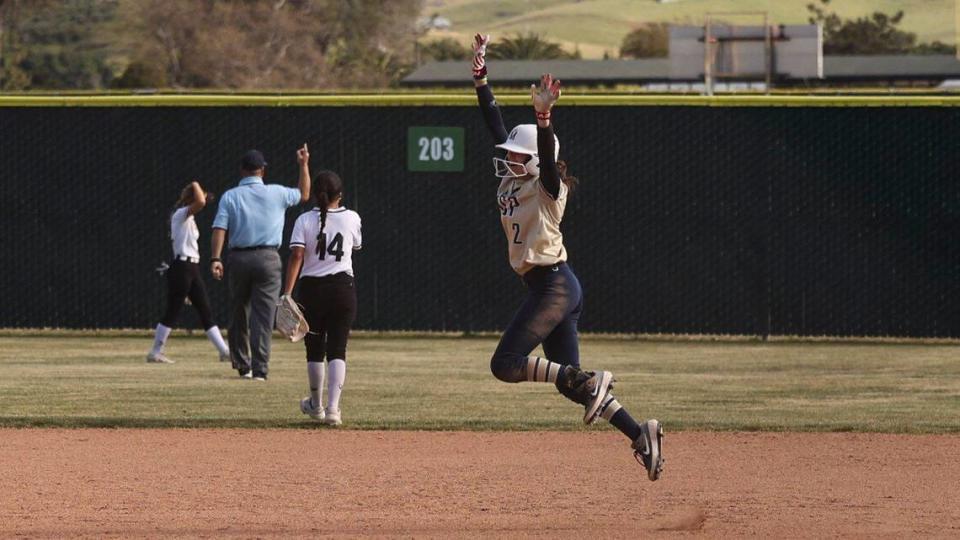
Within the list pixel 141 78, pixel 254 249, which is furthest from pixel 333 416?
pixel 141 78

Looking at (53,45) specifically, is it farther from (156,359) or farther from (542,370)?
(542,370)

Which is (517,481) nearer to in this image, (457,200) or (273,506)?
(273,506)

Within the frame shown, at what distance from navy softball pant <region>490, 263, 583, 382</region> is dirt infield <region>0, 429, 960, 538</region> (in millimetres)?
731

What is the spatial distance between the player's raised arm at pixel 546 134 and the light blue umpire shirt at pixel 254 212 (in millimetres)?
6501

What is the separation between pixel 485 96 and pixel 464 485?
2.23m

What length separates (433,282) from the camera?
21016 millimetres

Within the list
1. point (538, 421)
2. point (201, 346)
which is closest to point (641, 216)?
point (201, 346)

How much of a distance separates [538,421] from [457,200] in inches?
312

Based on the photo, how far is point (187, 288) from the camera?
18.0 meters

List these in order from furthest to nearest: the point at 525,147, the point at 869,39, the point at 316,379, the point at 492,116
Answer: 1. the point at 869,39
2. the point at 316,379
3. the point at 492,116
4. the point at 525,147

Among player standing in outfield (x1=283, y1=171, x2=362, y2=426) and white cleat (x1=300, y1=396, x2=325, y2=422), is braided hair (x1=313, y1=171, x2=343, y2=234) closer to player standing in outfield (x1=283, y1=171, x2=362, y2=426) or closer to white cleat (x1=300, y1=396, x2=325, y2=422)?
player standing in outfield (x1=283, y1=171, x2=362, y2=426)

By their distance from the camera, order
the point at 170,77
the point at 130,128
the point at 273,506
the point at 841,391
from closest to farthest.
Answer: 1. the point at 273,506
2. the point at 841,391
3. the point at 130,128
4. the point at 170,77

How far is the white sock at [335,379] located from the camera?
12734mm

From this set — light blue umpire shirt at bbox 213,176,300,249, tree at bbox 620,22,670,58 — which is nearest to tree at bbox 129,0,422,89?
tree at bbox 620,22,670,58
